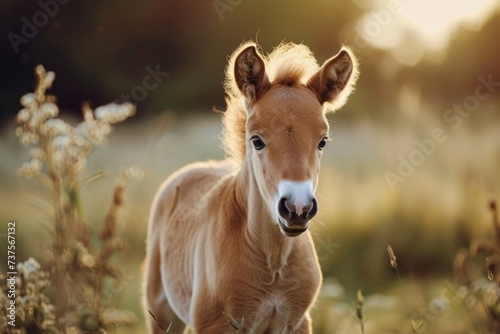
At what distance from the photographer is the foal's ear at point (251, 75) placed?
4.45 meters

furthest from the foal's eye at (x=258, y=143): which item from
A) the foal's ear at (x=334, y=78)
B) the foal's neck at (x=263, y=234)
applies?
the foal's ear at (x=334, y=78)

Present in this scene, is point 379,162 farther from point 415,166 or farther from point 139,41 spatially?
point 139,41

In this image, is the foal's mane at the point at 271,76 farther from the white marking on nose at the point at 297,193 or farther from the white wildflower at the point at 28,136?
the white wildflower at the point at 28,136

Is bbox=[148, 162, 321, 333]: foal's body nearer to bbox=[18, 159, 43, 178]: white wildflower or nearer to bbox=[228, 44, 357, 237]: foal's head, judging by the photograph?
bbox=[228, 44, 357, 237]: foal's head

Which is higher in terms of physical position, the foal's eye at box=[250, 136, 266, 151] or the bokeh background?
the bokeh background

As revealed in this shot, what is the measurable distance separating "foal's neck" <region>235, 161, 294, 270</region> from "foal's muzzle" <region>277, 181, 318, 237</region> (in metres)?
0.64

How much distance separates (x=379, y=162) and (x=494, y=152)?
1.61 m

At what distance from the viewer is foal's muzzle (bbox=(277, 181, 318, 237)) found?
367 cm

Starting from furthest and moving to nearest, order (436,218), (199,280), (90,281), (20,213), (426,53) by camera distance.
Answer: (426,53) → (436,218) → (20,213) → (199,280) → (90,281)

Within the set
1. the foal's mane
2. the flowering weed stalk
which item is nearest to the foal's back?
the foal's mane

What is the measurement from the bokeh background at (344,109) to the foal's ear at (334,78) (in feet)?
12.2

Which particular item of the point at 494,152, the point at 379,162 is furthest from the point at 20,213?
the point at 494,152

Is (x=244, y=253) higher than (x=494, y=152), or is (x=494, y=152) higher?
(x=494, y=152)

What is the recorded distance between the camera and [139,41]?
1231cm
